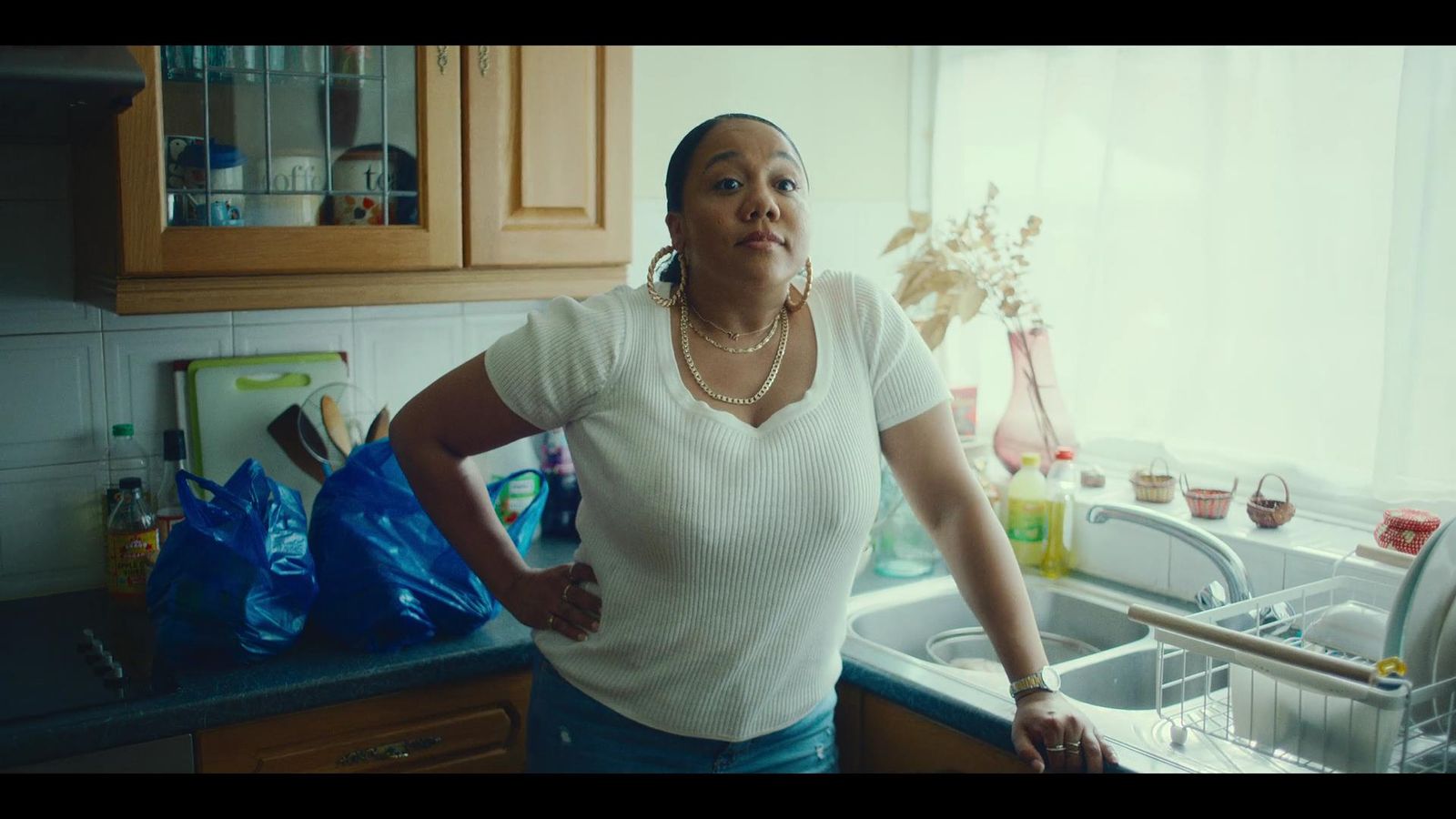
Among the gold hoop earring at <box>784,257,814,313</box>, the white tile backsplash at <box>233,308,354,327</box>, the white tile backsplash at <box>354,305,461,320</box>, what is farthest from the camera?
the white tile backsplash at <box>354,305,461,320</box>

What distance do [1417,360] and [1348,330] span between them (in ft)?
0.44

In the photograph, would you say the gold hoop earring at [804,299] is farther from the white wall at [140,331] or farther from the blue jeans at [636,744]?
the white wall at [140,331]

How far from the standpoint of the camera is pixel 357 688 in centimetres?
158

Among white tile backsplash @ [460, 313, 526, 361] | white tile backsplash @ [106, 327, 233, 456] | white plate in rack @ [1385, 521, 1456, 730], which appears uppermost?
white tile backsplash @ [460, 313, 526, 361]

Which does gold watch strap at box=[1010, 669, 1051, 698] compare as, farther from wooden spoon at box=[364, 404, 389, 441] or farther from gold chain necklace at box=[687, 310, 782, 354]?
wooden spoon at box=[364, 404, 389, 441]

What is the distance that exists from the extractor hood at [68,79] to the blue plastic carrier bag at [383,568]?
1.86ft

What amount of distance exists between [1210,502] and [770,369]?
97 cm

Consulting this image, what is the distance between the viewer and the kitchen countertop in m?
1.40

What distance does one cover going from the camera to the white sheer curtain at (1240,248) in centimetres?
182

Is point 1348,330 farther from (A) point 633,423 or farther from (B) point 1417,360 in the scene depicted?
(A) point 633,423

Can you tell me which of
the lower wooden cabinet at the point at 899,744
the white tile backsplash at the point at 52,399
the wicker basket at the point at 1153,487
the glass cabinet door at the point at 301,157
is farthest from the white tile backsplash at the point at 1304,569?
the white tile backsplash at the point at 52,399

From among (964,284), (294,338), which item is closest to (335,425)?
(294,338)

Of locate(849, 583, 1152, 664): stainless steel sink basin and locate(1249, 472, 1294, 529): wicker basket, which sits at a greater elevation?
locate(1249, 472, 1294, 529): wicker basket

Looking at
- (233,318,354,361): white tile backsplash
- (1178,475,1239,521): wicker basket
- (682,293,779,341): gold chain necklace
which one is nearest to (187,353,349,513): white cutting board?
(233,318,354,361): white tile backsplash
